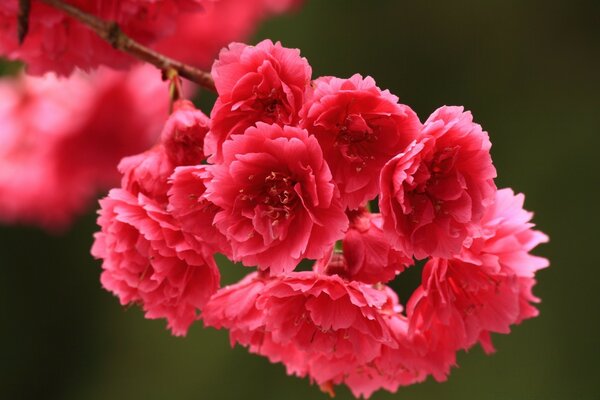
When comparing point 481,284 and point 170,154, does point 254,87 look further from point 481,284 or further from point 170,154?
point 481,284

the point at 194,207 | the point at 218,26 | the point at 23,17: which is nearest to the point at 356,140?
the point at 194,207

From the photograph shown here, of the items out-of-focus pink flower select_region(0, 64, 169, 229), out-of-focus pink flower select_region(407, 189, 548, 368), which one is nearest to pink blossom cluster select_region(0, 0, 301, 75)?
out-of-focus pink flower select_region(407, 189, 548, 368)

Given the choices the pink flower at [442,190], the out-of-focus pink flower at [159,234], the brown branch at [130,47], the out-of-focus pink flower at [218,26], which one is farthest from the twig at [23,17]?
the out-of-focus pink flower at [218,26]

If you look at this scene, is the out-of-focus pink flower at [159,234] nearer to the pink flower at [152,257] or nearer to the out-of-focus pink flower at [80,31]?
the pink flower at [152,257]

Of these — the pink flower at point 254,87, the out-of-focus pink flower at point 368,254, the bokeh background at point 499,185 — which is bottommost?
the bokeh background at point 499,185

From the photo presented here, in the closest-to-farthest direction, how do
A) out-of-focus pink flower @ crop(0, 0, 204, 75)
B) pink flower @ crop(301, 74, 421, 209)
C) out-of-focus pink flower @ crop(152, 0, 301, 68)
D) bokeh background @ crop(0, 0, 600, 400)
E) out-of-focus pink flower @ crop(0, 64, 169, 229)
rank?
pink flower @ crop(301, 74, 421, 209)
out-of-focus pink flower @ crop(0, 0, 204, 75)
out-of-focus pink flower @ crop(152, 0, 301, 68)
out-of-focus pink flower @ crop(0, 64, 169, 229)
bokeh background @ crop(0, 0, 600, 400)

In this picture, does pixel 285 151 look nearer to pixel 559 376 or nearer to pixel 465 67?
pixel 559 376

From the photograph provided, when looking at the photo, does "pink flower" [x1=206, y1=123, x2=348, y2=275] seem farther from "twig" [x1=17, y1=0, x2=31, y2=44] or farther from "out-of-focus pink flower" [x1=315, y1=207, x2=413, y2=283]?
"twig" [x1=17, y1=0, x2=31, y2=44]
